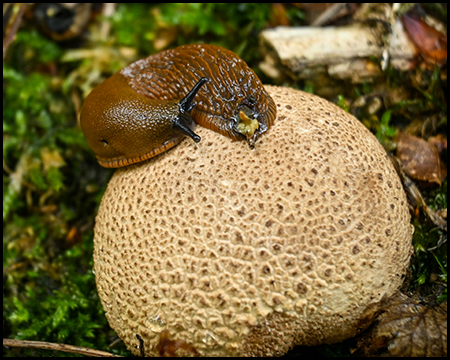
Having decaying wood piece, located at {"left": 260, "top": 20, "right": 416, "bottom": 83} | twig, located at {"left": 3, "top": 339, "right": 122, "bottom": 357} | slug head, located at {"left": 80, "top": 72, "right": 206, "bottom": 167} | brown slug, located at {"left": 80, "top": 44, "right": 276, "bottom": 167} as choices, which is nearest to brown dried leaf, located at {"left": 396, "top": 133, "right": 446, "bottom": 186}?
decaying wood piece, located at {"left": 260, "top": 20, "right": 416, "bottom": 83}

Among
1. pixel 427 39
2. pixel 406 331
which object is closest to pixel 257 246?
pixel 406 331

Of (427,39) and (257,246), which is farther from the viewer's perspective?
(427,39)

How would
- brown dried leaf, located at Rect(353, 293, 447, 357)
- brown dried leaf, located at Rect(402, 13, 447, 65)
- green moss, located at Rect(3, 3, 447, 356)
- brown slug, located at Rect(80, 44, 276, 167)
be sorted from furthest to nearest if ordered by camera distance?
brown dried leaf, located at Rect(402, 13, 447, 65), green moss, located at Rect(3, 3, 447, 356), brown slug, located at Rect(80, 44, 276, 167), brown dried leaf, located at Rect(353, 293, 447, 357)

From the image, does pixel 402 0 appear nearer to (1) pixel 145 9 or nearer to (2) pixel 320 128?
(2) pixel 320 128

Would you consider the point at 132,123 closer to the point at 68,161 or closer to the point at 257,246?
the point at 257,246

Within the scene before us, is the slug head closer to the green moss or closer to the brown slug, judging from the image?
the brown slug

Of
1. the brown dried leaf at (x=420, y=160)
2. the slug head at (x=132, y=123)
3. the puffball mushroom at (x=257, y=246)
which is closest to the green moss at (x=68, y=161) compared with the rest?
the brown dried leaf at (x=420, y=160)
